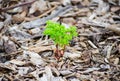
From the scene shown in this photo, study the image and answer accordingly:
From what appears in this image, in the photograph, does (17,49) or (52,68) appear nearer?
(52,68)

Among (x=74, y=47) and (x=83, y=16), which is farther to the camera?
(x=83, y=16)

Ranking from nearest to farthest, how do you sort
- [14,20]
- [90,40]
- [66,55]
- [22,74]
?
[22,74] → [66,55] → [90,40] → [14,20]

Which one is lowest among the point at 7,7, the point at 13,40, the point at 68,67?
the point at 68,67

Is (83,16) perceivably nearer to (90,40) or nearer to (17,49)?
(90,40)

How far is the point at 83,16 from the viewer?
3.28m

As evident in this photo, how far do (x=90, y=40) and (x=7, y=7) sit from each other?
2.94 ft

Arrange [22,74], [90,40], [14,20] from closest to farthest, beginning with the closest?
[22,74] → [90,40] → [14,20]

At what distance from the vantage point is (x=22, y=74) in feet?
8.23

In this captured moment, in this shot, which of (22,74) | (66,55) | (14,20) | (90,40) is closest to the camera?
(22,74)

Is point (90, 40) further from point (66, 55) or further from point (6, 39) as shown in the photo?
point (6, 39)

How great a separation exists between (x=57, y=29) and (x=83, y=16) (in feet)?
2.70

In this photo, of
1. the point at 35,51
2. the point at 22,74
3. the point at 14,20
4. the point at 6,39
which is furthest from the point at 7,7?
the point at 22,74

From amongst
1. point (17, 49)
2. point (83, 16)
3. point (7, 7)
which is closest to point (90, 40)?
point (83, 16)

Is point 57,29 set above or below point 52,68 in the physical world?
above
